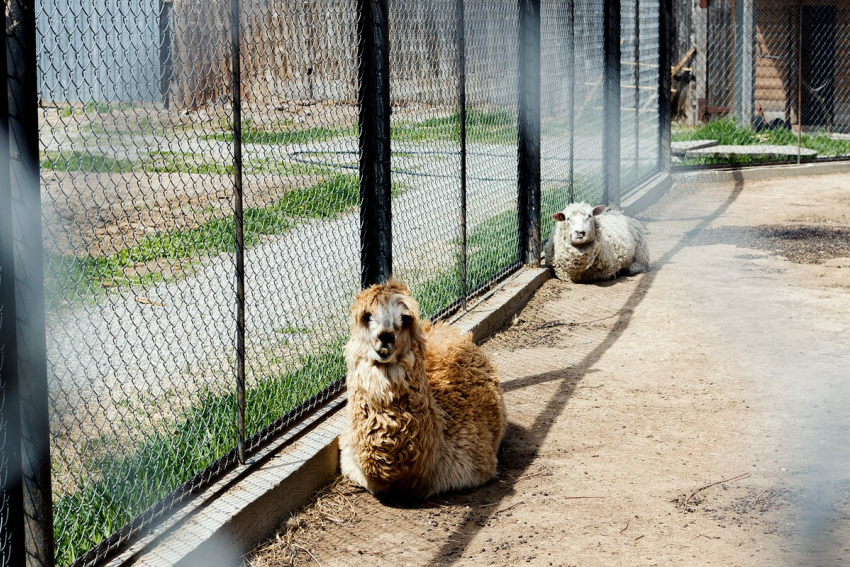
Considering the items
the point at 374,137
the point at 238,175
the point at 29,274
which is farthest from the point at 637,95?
the point at 29,274

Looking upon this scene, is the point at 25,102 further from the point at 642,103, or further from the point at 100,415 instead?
the point at 642,103

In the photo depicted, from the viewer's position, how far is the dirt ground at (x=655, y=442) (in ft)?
14.1

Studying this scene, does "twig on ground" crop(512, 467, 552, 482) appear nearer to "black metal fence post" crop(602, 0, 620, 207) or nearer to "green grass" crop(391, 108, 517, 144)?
"green grass" crop(391, 108, 517, 144)

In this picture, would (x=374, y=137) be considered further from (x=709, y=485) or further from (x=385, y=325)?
(x=709, y=485)

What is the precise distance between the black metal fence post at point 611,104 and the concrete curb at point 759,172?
407 centimetres

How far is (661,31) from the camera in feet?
48.9

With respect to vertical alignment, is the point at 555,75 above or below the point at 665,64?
below

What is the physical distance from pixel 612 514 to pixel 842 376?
2652 millimetres

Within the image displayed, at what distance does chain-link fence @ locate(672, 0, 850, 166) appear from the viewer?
2023 cm

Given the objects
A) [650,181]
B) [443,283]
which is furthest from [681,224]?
[443,283]

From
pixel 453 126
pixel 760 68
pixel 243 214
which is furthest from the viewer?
pixel 760 68

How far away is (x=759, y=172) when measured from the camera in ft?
53.5

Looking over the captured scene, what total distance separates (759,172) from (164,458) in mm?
13875

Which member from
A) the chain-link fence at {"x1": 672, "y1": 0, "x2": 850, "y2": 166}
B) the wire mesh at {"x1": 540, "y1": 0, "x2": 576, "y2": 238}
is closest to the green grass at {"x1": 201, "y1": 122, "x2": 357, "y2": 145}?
the wire mesh at {"x1": 540, "y1": 0, "x2": 576, "y2": 238}
